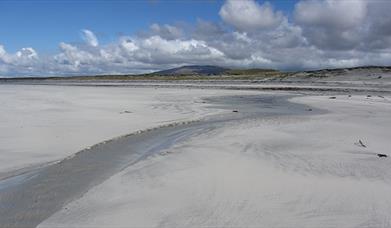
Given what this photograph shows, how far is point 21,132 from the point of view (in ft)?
52.4

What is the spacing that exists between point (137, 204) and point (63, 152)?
5.48 m

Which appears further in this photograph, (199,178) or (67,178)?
(67,178)

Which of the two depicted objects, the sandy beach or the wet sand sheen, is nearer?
the sandy beach

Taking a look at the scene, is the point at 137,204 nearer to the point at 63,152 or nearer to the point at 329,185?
the point at 329,185

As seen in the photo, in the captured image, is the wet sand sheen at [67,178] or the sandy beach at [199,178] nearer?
the sandy beach at [199,178]

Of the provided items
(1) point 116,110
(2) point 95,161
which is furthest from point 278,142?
(1) point 116,110

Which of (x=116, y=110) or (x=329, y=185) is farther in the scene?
(x=116, y=110)

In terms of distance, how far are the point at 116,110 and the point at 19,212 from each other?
675 inches

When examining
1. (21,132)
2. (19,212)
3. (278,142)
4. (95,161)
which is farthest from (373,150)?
(21,132)

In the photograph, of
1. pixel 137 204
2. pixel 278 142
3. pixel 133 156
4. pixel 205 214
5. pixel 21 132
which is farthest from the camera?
pixel 21 132

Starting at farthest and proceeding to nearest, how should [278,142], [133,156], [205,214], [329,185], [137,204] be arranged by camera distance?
[278,142] → [133,156] → [329,185] → [137,204] → [205,214]

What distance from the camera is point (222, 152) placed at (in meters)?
13.2

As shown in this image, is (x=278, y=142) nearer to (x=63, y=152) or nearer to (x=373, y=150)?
(x=373, y=150)

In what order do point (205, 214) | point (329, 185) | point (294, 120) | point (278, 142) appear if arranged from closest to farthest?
point (205, 214), point (329, 185), point (278, 142), point (294, 120)
